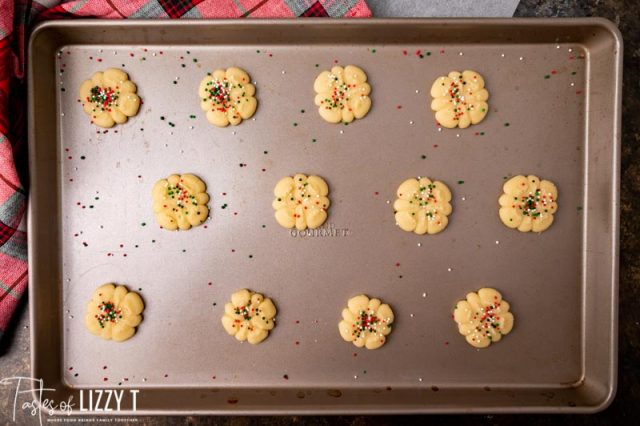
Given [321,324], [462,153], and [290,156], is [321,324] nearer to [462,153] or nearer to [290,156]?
[290,156]

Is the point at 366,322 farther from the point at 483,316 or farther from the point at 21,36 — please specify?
the point at 21,36

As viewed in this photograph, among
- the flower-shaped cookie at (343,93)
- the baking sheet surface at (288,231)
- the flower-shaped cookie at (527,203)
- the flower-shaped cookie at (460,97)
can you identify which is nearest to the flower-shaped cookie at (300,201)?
the baking sheet surface at (288,231)

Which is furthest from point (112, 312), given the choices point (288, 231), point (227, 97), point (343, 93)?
point (343, 93)

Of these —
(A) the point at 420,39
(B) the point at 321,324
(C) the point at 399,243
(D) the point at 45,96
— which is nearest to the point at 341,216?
(C) the point at 399,243

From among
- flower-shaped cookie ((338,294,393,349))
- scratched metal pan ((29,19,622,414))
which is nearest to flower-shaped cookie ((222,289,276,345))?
scratched metal pan ((29,19,622,414))

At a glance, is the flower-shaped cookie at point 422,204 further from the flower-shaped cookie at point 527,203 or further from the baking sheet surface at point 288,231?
the flower-shaped cookie at point 527,203

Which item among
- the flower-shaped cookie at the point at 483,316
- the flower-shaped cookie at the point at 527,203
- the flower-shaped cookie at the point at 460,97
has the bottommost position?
the flower-shaped cookie at the point at 483,316
